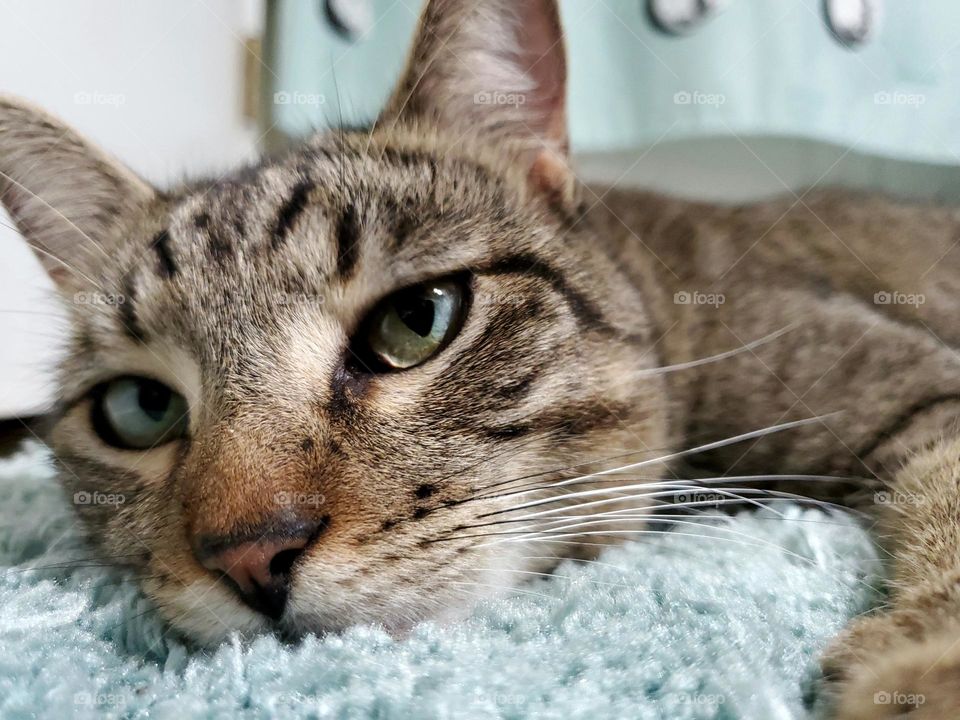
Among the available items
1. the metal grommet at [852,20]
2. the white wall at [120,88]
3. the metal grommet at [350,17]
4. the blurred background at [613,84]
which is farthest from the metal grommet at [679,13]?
the white wall at [120,88]

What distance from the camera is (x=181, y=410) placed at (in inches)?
34.6

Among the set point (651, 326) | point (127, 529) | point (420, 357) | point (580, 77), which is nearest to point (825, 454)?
point (651, 326)

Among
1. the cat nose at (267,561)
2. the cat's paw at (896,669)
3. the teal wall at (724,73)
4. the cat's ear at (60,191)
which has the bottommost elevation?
the cat's paw at (896,669)

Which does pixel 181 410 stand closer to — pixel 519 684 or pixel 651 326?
pixel 519 684

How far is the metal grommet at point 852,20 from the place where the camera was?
5.12ft

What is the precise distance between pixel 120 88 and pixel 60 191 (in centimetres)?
65

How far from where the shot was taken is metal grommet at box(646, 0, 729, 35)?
166cm

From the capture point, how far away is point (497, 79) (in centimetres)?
99

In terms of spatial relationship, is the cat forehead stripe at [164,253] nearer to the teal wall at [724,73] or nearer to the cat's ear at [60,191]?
the cat's ear at [60,191]

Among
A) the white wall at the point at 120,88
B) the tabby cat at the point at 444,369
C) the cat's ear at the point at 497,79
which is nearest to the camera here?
the tabby cat at the point at 444,369

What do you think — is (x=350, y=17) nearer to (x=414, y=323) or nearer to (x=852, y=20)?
(x=852, y=20)

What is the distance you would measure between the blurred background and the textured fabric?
2.79 feet

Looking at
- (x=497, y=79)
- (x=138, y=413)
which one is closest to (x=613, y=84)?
(x=497, y=79)

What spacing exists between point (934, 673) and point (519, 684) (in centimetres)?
32
